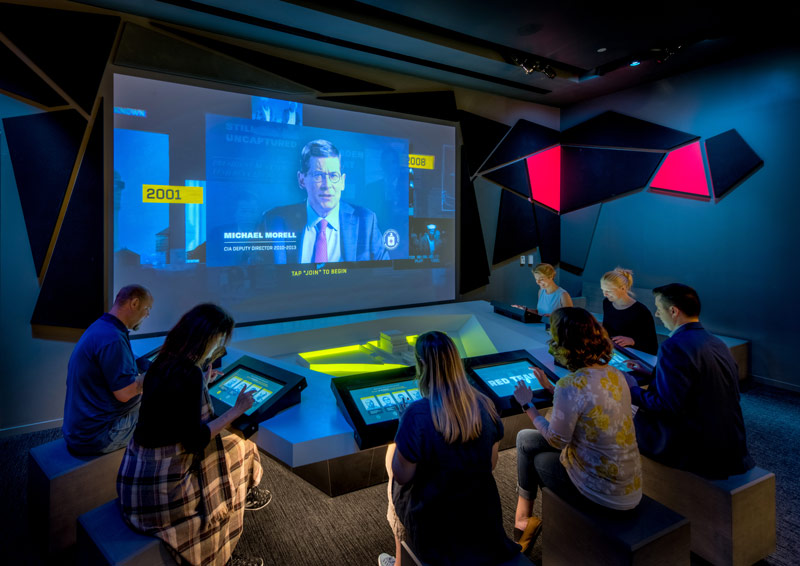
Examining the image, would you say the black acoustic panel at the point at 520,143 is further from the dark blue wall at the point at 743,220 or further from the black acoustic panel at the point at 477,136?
the dark blue wall at the point at 743,220

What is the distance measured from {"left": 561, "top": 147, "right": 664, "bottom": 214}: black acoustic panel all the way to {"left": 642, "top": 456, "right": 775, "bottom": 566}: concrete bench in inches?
161

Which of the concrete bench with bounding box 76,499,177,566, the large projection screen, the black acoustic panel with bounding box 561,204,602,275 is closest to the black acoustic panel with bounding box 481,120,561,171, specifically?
the large projection screen

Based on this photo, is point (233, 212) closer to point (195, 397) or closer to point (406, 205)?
point (406, 205)

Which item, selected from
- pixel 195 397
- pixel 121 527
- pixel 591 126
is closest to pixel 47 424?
pixel 121 527

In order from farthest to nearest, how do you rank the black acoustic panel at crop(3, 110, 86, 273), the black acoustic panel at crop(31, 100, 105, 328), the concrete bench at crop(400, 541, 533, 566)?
the black acoustic panel at crop(31, 100, 105, 328)
the black acoustic panel at crop(3, 110, 86, 273)
the concrete bench at crop(400, 541, 533, 566)

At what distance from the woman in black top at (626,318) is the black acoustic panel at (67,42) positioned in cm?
408

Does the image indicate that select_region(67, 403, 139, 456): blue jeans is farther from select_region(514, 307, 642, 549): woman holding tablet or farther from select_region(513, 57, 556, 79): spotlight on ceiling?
select_region(513, 57, 556, 79): spotlight on ceiling

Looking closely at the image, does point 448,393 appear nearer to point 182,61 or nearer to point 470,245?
point 182,61

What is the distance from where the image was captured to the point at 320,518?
2232 mm

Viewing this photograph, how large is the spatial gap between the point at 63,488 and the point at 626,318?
3.36 metres

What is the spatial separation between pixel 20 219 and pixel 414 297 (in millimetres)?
3556

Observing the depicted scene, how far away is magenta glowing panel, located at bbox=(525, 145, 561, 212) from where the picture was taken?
5867 millimetres

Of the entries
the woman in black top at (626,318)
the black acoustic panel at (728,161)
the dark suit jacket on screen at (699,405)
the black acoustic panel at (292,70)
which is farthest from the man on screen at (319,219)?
the black acoustic panel at (728,161)

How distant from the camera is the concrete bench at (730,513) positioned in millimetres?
1773
